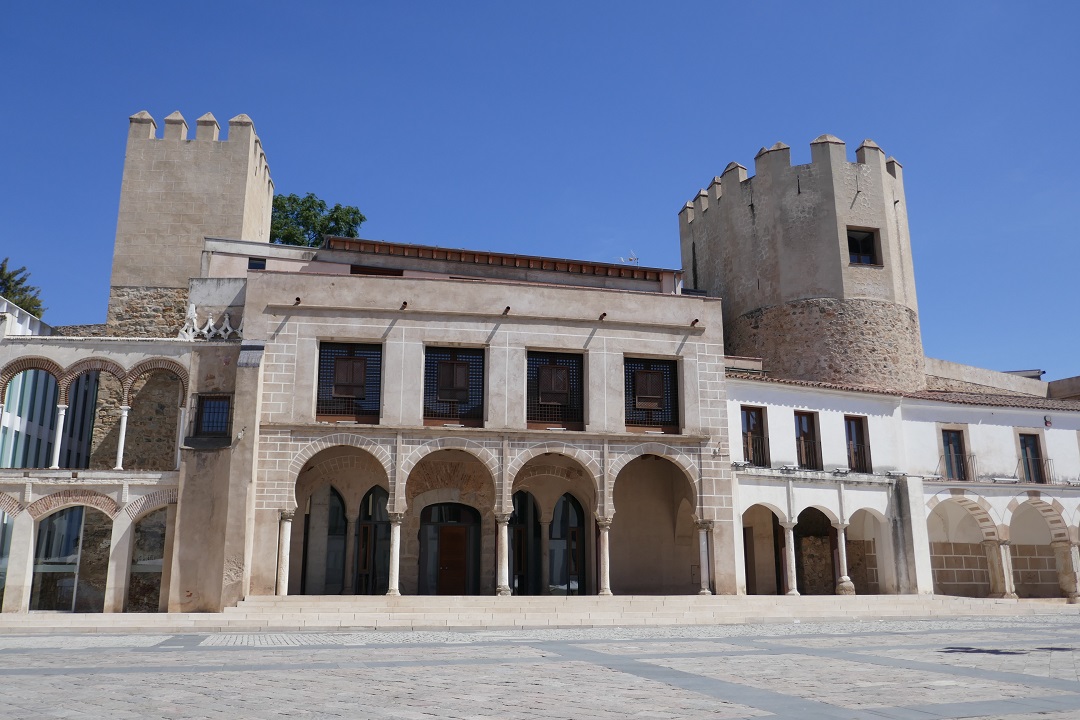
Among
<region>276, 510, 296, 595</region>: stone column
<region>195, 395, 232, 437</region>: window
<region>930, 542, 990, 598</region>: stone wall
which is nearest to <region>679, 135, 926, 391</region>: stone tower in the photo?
<region>930, 542, 990, 598</region>: stone wall

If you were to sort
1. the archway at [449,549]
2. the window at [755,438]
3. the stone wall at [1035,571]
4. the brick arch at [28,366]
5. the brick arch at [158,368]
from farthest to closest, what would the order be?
the stone wall at [1035,571]
the window at [755,438]
the archway at [449,549]
the brick arch at [158,368]
the brick arch at [28,366]

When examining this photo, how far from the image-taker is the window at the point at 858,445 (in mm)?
26672

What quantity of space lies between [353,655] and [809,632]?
878 cm

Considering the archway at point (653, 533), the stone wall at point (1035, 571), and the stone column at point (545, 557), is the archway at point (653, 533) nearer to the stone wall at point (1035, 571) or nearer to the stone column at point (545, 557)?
the stone column at point (545, 557)

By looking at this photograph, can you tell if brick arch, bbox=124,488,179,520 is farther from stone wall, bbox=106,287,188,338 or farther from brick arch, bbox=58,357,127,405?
stone wall, bbox=106,287,188,338

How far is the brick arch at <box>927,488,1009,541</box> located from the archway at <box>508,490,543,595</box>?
11934 mm

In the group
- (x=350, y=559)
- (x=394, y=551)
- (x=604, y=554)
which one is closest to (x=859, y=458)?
(x=604, y=554)

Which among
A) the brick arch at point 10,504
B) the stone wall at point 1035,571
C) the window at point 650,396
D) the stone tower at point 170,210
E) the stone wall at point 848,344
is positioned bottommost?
the stone wall at point 1035,571

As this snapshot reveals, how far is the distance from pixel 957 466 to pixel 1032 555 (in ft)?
16.1

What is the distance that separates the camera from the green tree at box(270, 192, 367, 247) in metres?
39.9

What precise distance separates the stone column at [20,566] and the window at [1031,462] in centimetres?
2739

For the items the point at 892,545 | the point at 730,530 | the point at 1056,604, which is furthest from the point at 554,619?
the point at 1056,604

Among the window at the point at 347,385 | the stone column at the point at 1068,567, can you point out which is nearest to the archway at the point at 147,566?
the window at the point at 347,385

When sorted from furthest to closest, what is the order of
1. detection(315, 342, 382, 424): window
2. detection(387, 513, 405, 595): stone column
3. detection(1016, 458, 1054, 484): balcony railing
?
detection(1016, 458, 1054, 484): balcony railing
detection(315, 342, 382, 424): window
detection(387, 513, 405, 595): stone column
